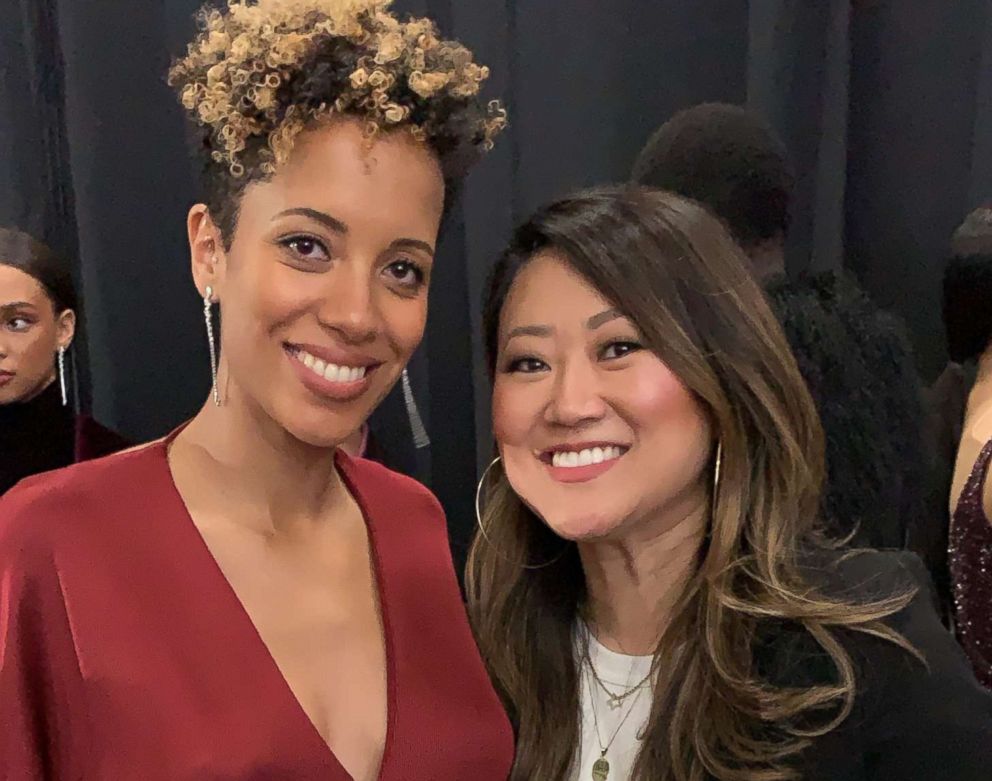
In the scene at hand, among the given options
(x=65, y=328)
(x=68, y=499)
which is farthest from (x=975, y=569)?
(x=65, y=328)

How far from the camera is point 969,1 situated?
5.97 ft

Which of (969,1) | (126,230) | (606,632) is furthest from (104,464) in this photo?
(969,1)

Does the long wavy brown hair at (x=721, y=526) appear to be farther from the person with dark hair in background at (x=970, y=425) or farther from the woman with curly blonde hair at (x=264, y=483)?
the person with dark hair in background at (x=970, y=425)

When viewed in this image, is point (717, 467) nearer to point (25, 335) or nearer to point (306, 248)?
point (306, 248)

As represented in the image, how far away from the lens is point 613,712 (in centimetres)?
111

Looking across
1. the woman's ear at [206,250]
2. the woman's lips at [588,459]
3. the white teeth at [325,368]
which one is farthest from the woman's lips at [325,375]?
the woman's lips at [588,459]

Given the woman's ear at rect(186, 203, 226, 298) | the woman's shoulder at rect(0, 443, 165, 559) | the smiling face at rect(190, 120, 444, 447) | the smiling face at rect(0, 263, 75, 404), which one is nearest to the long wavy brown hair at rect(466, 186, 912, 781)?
the smiling face at rect(190, 120, 444, 447)

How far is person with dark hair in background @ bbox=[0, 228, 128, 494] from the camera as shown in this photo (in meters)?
1.46

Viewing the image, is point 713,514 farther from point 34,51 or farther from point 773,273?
point 34,51

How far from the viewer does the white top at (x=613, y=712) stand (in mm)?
1080

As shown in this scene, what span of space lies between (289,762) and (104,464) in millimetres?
329

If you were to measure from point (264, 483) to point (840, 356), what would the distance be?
83 cm

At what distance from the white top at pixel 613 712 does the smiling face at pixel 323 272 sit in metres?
0.43

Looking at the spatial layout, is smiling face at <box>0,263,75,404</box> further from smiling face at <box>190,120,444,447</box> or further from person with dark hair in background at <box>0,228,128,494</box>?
smiling face at <box>190,120,444,447</box>
